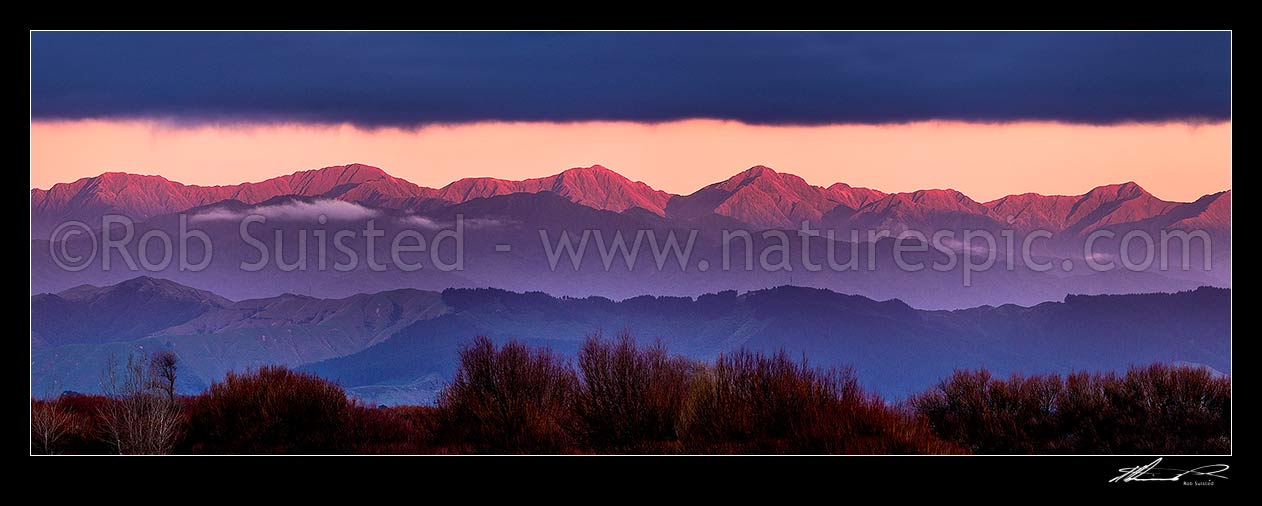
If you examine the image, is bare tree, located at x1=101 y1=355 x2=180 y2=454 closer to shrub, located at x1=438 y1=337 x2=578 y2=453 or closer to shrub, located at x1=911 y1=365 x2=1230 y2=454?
shrub, located at x1=438 y1=337 x2=578 y2=453

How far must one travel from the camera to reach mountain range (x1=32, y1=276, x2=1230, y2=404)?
94750 millimetres

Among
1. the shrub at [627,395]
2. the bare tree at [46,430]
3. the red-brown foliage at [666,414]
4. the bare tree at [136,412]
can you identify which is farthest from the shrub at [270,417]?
the shrub at [627,395]

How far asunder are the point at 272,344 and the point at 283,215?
33125 millimetres

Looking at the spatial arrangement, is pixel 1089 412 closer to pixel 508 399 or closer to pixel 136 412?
pixel 508 399

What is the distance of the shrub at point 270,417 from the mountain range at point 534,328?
215ft

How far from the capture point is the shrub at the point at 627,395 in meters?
22.4

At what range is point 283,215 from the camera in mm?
67125

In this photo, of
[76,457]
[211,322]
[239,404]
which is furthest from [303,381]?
[211,322]

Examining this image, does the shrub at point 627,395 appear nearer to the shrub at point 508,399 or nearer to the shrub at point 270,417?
the shrub at point 508,399

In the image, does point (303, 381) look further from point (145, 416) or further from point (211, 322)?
point (211, 322)

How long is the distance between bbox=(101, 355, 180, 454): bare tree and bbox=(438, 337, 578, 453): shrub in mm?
5271
